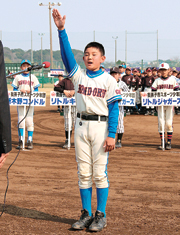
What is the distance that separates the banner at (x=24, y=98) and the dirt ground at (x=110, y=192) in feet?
4.19

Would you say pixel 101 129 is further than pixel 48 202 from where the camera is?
No

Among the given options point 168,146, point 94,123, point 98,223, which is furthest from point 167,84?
point 98,223

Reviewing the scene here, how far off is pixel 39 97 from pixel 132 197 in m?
5.17

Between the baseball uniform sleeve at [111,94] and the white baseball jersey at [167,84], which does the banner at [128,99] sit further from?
the baseball uniform sleeve at [111,94]

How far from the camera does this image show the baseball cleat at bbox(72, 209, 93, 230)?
14.5 ft

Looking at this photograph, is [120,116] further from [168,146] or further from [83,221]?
[83,221]

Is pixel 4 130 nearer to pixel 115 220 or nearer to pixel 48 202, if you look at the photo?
pixel 115 220

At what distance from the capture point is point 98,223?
14.4ft

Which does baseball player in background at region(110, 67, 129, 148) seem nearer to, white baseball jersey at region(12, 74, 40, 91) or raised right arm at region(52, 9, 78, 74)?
white baseball jersey at region(12, 74, 40, 91)

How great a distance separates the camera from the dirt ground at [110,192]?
4559 millimetres

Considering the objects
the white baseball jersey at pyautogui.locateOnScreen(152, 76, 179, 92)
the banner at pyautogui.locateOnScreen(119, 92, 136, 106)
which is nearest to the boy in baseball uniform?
the white baseball jersey at pyautogui.locateOnScreen(152, 76, 179, 92)

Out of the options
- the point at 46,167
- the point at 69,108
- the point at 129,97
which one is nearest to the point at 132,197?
the point at 46,167

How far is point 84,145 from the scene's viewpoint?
4.43 meters

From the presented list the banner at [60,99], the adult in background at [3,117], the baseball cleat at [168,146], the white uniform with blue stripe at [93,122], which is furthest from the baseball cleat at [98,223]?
the banner at [60,99]
